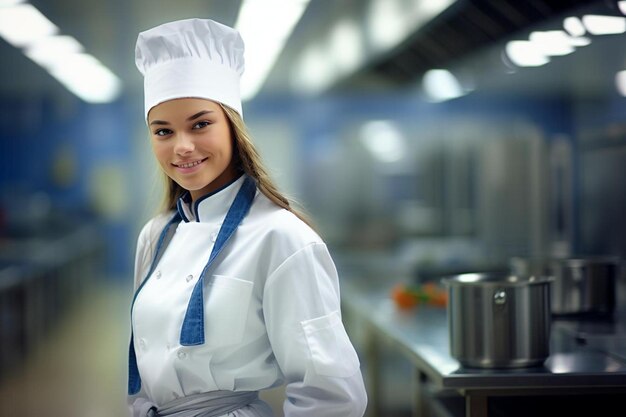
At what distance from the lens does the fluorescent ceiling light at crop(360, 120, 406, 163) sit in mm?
3820

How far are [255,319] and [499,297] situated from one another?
0.64 meters

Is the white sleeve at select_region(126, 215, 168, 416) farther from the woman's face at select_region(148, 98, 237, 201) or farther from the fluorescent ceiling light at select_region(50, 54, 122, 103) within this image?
the fluorescent ceiling light at select_region(50, 54, 122, 103)

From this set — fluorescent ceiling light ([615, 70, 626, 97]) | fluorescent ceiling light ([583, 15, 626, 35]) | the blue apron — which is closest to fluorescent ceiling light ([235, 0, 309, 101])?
fluorescent ceiling light ([583, 15, 626, 35])

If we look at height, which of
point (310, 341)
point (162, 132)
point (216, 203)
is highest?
point (162, 132)

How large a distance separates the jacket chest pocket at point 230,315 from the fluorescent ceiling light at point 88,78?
2260mm

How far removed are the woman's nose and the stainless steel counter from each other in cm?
75

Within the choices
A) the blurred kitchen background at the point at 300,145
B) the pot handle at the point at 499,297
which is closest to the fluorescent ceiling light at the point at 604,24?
the blurred kitchen background at the point at 300,145

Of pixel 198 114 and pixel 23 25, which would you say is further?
pixel 23 25

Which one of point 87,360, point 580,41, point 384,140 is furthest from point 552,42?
point 87,360

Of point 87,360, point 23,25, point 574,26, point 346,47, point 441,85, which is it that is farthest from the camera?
point 441,85

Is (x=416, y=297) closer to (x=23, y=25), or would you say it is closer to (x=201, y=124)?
(x=201, y=124)

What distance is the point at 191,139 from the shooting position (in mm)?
1222

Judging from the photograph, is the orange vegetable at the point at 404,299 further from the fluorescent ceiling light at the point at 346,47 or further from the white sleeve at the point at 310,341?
the white sleeve at the point at 310,341

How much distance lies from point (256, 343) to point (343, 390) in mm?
164
